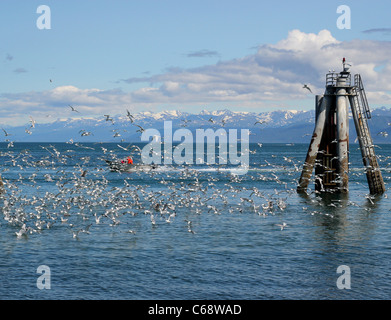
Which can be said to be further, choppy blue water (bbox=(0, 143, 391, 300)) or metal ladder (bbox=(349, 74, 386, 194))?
metal ladder (bbox=(349, 74, 386, 194))

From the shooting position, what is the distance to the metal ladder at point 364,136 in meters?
50.8

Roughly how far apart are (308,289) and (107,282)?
936 cm

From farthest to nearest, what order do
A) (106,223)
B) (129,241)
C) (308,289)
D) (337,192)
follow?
(337,192) → (106,223) → (129,241) → (308,289)

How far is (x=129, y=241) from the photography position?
112 ft

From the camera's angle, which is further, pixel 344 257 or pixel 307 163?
pixel 307 163

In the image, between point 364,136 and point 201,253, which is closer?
point 201,253

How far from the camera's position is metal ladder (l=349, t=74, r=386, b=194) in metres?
50.8

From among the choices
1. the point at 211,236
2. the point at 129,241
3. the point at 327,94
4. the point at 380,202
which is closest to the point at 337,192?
the point at 380,202

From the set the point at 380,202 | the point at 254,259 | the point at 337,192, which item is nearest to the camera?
the point at 254,259

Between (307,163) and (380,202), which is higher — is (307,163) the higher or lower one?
the higher one

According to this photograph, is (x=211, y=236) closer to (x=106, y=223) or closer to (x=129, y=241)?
(x=129, y=241)

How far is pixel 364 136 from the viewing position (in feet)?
167

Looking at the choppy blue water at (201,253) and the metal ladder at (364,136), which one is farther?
the metal ladder at (364,136)
